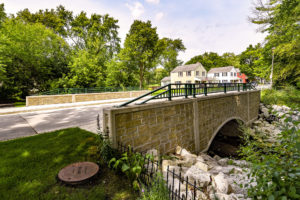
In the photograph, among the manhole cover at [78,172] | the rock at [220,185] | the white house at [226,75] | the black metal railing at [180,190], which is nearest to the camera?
the black metal railing at [180,190]

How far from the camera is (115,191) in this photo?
2.93 meters

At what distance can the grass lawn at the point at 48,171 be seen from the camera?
9.16ft

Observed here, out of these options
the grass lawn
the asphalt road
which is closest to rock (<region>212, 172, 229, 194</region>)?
the grass lawn

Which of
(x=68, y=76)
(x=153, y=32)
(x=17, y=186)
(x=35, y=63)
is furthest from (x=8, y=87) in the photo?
(x=153, y=32)

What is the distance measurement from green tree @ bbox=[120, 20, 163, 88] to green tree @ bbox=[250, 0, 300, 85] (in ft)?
55.5

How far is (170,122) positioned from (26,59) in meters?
19.3

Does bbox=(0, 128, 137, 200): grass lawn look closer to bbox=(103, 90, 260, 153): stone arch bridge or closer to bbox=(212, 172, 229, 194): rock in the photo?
bbox=(103, 90, 260, 153): stone arch bridge

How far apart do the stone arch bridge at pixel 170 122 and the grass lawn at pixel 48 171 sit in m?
1.15

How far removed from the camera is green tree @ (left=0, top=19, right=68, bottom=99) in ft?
52.7

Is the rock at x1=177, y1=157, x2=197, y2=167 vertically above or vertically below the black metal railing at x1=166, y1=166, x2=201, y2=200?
below

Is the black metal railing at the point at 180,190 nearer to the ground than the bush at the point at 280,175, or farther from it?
nearer to the ground

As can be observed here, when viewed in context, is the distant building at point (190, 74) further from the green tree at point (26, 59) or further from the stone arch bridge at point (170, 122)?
the stone arch bridge at point (170, 122)

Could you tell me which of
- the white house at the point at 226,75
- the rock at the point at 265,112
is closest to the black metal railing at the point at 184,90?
the rock at the point at 265,112

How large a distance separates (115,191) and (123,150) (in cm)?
138
